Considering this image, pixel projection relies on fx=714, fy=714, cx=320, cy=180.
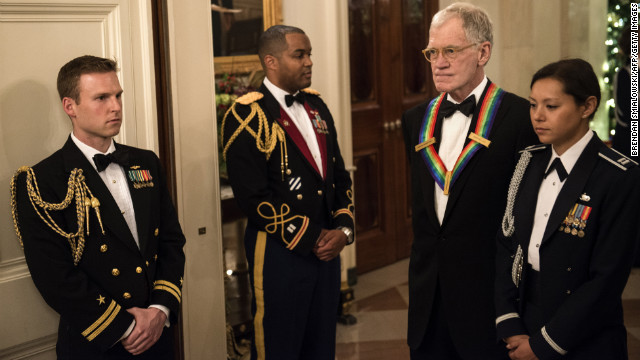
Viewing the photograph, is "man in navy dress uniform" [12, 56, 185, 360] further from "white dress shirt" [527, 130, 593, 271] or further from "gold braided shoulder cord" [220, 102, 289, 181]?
"white dress shirt" [527, 130, 593, 271]

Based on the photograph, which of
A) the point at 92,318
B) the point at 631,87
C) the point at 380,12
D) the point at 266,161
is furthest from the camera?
the point at 380,12

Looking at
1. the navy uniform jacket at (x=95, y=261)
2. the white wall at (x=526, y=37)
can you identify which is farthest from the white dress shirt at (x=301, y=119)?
the white wall at (x=526, y=37)

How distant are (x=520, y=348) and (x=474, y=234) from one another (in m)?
0.36

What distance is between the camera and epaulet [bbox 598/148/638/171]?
1.91 meters

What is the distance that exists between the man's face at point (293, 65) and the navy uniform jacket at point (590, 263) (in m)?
1.29

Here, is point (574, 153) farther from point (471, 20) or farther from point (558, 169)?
point (471, 20)

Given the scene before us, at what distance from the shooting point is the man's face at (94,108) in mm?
2150

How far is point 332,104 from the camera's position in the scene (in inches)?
166

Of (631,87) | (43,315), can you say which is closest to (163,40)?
(43,315)

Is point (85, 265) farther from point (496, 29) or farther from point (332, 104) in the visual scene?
point (496, 29)

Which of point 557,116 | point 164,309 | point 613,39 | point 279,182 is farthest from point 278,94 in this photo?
point 613,39

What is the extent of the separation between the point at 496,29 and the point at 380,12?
1215 mm

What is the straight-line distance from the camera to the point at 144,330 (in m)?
2.17

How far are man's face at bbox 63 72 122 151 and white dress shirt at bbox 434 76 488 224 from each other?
3.31 feet
